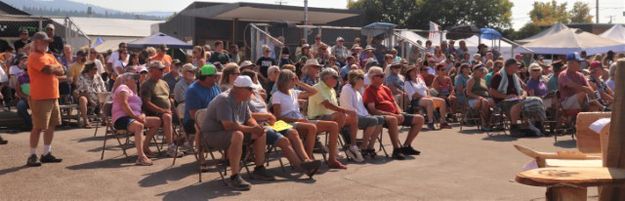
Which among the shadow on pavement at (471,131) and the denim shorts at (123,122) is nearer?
the denim shorts at (123,122)

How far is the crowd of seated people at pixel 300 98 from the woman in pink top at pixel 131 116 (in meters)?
0.01

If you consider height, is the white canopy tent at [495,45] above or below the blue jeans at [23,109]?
above

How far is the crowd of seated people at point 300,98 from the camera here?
7707 mm

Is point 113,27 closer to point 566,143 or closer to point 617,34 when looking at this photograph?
point 617,34

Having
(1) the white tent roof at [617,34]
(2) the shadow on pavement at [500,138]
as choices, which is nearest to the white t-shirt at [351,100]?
(2) the shadow on pavement at [500,138]

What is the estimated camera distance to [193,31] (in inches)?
1289

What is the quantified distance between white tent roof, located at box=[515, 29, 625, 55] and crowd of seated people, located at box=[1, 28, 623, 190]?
1074cm

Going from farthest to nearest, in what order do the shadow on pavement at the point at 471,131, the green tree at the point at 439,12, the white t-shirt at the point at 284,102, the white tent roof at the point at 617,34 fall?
the green tree at the point at 439,12 < the white tent roof at the point at 617,34 < the shadow on pavement at the point at 471,131 < the white t-shirt at the point at 284,102

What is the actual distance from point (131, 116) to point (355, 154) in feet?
9.57

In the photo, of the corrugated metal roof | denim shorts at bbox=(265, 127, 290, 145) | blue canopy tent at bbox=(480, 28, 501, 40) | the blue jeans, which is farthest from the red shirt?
the corrugated metal roof

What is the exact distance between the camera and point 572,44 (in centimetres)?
2708

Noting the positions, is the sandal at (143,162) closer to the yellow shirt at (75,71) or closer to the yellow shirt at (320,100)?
the yellow shirt at (320,100)

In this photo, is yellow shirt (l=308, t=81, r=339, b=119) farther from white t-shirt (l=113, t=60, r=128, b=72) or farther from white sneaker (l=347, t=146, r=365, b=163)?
white t-shirt (l=113, t=60, r=128, b=72)

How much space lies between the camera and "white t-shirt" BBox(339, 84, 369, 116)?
30.0 ft
